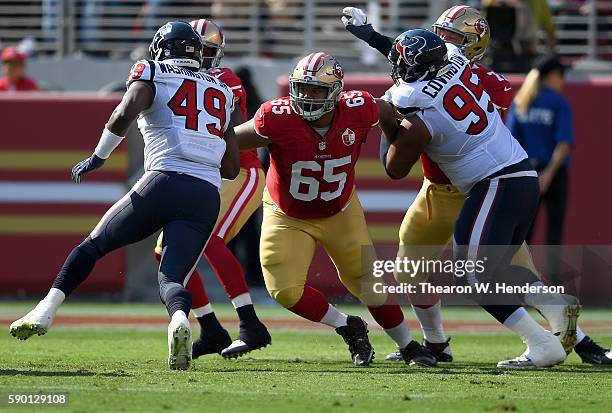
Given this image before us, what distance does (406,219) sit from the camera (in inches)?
283

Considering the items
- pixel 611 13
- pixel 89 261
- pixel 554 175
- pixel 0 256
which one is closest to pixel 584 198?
pixel 554 175

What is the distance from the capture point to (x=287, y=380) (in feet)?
20.0

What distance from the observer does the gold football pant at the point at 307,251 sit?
6680 millimetres

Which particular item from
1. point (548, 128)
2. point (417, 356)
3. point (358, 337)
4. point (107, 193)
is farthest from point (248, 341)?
point (548, 128)

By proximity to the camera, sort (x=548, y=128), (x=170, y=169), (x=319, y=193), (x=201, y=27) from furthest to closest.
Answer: (x=548, y=128) → (x=201, y=27) → (x=319, y=193) → (x=170, y=169)

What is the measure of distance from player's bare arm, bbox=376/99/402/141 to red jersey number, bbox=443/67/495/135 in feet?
0.96

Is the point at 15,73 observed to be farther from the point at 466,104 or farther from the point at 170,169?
the point at 466,104

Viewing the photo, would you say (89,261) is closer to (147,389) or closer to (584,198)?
(147,389)

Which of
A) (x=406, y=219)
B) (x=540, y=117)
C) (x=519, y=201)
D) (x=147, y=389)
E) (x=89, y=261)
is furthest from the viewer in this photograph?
(x=540, y=117)

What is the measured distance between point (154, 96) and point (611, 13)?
755cm

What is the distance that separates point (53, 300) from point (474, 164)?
2.37 m

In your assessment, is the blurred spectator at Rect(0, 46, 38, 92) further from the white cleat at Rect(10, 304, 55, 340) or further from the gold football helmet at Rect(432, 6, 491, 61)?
the white cleat at Rect(10, 304, 55, 340)

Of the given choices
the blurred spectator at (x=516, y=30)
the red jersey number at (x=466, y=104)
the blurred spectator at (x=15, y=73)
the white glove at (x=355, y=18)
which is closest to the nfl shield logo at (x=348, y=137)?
the red jersey number at (x=466, y=104)

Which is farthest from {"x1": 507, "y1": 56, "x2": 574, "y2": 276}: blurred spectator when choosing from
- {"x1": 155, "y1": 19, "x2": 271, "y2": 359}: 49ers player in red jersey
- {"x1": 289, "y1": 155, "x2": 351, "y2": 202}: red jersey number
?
{"x1": 289, "y1": 155, "x2": 351, "y2": 202}: red jersey number
